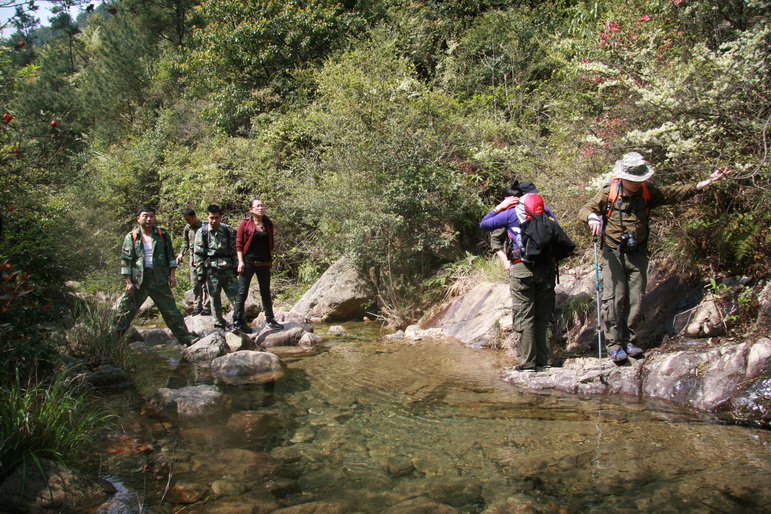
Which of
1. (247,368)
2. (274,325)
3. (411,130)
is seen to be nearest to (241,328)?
(274,325)

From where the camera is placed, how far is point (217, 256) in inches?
326

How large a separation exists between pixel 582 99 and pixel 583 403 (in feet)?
18.0

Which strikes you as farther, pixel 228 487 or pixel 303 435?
pixel 303 435

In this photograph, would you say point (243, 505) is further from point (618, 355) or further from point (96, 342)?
point (618, 355)

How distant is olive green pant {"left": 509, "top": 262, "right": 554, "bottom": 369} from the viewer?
229 inches

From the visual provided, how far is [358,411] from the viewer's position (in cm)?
Answer: 508

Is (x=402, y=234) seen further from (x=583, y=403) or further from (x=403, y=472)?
(x=403, y=472)

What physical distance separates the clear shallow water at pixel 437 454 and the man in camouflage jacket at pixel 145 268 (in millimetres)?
1475

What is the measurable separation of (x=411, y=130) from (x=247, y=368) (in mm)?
5836

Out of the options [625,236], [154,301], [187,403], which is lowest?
[187,403]

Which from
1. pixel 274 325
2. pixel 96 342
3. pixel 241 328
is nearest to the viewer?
pixel 96 342

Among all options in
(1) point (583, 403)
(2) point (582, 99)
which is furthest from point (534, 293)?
(2) point (582, 99)

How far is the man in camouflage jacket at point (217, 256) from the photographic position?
8266mm

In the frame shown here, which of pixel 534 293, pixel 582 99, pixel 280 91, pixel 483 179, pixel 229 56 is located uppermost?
pixel 229 56
